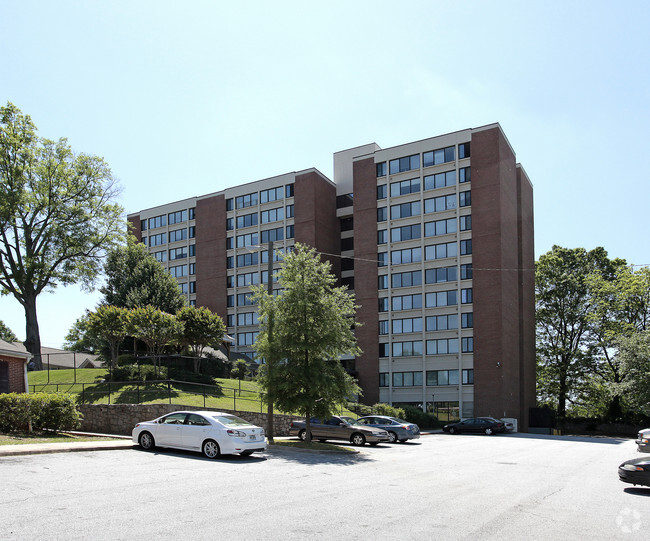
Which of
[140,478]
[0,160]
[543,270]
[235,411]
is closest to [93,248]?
[0,160]

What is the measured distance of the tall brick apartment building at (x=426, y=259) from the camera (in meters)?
51.1

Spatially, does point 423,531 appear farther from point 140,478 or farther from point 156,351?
point 156,351

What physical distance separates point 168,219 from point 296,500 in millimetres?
65799

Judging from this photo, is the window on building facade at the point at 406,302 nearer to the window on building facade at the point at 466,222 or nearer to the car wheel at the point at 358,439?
the window on building facade at the point at 466,222

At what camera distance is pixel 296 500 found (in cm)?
1062

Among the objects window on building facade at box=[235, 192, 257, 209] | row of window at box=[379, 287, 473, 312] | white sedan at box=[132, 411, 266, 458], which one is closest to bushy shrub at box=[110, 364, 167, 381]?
white sedan at box=[132, 411, 266, 458]

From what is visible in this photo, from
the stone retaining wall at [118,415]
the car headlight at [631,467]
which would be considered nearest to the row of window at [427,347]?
the stone retaining wall at [118,415]

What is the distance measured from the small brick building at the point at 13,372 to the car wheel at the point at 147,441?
10.4m

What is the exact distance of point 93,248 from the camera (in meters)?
43.5

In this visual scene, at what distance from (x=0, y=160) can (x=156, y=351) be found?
16.8m

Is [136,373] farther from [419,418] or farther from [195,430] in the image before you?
[419,418]

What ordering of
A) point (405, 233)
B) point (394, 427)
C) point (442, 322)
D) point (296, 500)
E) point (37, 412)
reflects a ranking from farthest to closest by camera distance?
1. point (405, 233)
2. point (442, 322)
3. point (394, 427)
4. point (37, 412)
5. point (296, 500)

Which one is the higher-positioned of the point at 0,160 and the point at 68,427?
the point at 0,160

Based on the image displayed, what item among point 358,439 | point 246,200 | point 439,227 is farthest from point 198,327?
point 246,200
